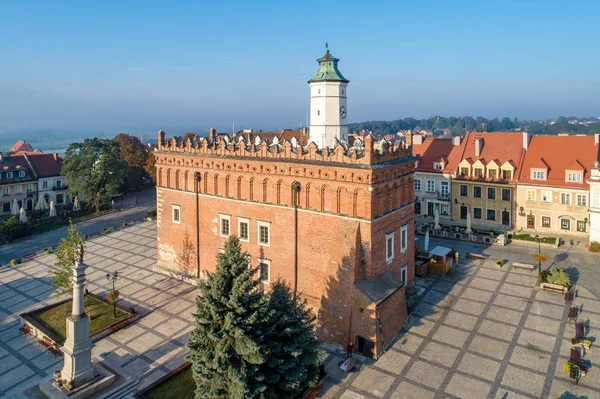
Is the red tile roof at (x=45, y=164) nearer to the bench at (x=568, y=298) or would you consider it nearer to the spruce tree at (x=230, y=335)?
the spruce tree at (x=230, y=335)

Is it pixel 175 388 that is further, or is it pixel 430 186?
pixel 430 186

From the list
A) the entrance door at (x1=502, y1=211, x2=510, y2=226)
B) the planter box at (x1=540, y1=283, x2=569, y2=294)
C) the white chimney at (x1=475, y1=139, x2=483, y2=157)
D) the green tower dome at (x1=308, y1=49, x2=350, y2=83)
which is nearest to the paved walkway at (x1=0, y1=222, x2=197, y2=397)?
the green tower dome at (x1=308, y1=49, x2=350, y2=83)

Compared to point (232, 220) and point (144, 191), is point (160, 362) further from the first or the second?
point (144, 191)

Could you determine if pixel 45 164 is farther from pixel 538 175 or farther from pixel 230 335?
pixel 538 175

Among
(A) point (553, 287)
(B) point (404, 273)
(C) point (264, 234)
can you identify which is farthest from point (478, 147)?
(C) point (264, 234)

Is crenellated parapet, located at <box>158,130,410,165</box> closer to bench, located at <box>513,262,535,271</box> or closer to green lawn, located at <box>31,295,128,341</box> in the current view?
green lawn, located at <box>31,295,128,341</box>

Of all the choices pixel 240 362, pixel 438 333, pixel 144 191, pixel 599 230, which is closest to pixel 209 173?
pixel 240 362

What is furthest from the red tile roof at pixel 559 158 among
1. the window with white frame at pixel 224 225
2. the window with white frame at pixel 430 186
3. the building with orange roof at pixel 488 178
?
the window with white frame at pixel 224 225
